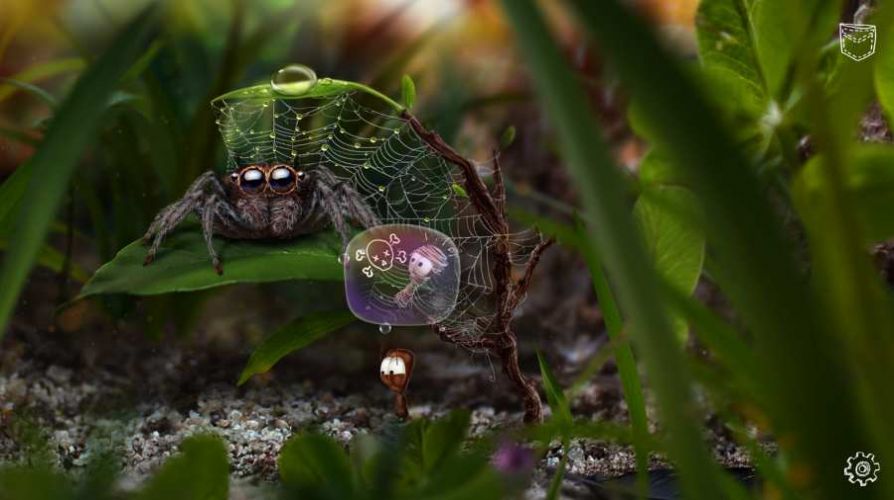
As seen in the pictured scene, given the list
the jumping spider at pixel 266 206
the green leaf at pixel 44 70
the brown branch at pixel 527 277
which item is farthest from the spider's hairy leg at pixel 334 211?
the green leaf at pixel 44 70

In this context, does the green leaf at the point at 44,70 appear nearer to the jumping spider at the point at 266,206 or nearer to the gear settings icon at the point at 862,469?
the jumping spider at the point at 266,206

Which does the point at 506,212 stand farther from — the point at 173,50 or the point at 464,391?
the point at 173,50

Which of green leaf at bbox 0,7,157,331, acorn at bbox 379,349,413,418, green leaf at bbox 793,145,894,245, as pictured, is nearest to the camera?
green leaf at bbox 0,7,157,331

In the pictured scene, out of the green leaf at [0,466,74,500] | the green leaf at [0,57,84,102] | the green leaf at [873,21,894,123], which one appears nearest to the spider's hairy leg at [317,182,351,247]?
the green leaf at [0,466,74,500]

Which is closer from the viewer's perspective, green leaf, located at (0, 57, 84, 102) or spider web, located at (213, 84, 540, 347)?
spider web, located at (213, 84, 540, 347)

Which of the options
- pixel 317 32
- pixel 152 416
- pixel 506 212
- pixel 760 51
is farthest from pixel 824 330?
pixel 317 32

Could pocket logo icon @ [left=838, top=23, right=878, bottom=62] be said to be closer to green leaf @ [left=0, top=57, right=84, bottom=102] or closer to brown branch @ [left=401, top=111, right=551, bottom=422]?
brown branch @ [left=401, top=111, right=551, bottom=422]
